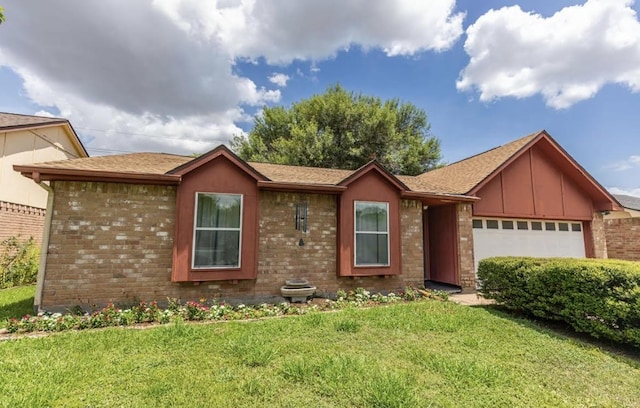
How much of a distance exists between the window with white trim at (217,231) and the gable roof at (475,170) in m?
5.98

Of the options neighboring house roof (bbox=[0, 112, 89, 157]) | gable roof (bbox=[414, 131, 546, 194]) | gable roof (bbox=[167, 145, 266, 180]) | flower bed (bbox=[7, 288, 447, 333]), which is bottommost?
flower bed (bbox=[7, 288, 447, 333])

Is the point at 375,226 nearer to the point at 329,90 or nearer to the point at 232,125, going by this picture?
the point at 329,90

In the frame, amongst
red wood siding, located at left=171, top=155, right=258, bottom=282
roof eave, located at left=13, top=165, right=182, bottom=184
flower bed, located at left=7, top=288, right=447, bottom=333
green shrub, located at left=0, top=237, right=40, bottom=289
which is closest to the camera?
flower bed, located at left=7, top=288, right=447, bottom=333

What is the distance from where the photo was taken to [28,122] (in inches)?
515

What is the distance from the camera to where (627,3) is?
25.7 ft

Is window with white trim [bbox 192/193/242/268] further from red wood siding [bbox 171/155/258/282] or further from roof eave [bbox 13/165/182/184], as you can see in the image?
roof eave [bbox 13/165/182/184]

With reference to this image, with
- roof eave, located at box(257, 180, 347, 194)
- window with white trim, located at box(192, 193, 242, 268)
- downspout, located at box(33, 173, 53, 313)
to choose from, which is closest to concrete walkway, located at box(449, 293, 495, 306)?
roof eave, located at box(257, 180, 347, 194)

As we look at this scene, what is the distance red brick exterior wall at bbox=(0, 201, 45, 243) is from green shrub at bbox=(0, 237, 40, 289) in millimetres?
265

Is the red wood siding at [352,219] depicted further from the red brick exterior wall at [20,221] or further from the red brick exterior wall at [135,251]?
the red brick exterior wall at [20,221]

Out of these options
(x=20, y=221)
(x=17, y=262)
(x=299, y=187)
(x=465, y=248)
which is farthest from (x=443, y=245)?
(x=20, y=221)

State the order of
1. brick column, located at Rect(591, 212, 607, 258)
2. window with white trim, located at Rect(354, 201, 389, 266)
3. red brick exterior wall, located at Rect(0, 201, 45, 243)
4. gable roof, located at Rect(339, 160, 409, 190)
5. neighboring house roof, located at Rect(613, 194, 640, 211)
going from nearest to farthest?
window with white trim, located at Rect(354, 201, 389, 266), gable roof, located at Rect(339, 160, 409, 190), red brick exterior wall, located at Rect(0, 201, 45, 243), brick column, located at Rect(591, 212, 607, 258), neighboring house roof, located at Rect(613, 194, 640, 211)

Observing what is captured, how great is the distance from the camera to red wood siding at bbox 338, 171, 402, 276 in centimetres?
782

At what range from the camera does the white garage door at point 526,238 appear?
10008 mm

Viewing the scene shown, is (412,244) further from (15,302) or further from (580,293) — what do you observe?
(15,302)
